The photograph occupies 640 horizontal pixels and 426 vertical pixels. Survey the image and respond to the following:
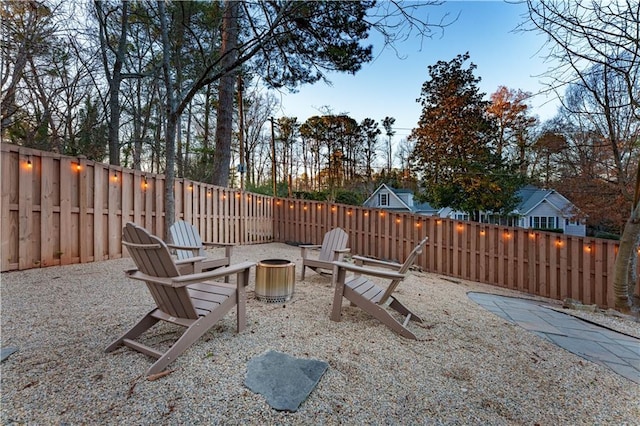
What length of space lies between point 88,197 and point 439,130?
1124 centimetres

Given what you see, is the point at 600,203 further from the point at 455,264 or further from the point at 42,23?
the point at 42,23

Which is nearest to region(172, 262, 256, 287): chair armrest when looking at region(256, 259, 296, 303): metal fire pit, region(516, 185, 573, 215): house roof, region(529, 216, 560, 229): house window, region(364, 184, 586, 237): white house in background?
region(256, 259, 296, 303): metal fire pit

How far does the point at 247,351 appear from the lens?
201cm

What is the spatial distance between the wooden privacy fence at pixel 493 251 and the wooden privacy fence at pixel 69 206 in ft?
13.2

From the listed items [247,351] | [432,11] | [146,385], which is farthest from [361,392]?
[432,11]

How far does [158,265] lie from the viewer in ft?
6.06

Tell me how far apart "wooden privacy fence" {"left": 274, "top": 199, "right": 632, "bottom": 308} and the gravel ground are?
3.13 m

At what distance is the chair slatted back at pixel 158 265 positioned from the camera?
1.81m

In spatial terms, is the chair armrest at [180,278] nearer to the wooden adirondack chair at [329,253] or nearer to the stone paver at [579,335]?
the wooden adirondack chair at [329,253]

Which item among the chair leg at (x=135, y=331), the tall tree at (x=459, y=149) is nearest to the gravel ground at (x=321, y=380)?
the chair leg at (x=135, y=331)

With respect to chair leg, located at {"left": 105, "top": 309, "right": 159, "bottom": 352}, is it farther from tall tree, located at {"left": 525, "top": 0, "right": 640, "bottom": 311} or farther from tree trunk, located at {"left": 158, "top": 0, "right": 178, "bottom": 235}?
tall tree, located at {"left": 525, "top": 0, "right": 640, "bottom": 311}

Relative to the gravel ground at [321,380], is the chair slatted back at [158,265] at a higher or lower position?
higher

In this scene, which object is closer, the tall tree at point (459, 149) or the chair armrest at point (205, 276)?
the chair armrest at point (205, 276)

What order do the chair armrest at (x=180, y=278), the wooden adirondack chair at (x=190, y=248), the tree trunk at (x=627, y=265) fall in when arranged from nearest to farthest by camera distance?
the chair armrest at (x=180, y=278), the wooden adirondack chair at (x=190, y=248), the tree trunk at (x=627, y=265)
